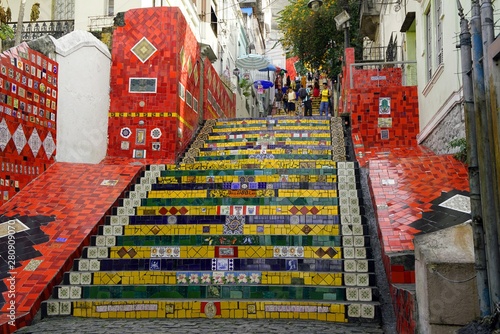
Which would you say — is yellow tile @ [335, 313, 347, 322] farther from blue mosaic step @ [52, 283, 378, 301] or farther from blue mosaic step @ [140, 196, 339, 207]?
blue mosaic step @ [140, 196, 339, 207]

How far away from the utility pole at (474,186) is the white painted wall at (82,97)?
317 inches

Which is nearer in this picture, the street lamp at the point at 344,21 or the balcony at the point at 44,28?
the balcony at the point at 44,28

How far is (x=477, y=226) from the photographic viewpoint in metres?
3.64

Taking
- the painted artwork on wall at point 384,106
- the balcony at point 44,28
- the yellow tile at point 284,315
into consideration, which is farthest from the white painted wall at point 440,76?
the balcony at point 44,28

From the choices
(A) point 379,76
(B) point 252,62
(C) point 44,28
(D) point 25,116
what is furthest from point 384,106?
(B) point 252,62

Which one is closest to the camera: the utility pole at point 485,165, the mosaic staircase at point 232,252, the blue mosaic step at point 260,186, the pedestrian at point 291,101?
the utility pole at point 485,165

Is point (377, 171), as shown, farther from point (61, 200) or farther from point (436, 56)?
point (61, 200)

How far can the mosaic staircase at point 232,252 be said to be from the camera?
620 centimetres

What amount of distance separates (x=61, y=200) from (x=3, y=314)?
2.94 m

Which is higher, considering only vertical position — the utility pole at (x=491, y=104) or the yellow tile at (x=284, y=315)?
the utility pole at (x=491, y=104)

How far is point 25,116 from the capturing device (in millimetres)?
9078

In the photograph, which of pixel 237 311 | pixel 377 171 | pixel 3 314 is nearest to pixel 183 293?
pixel 237 311

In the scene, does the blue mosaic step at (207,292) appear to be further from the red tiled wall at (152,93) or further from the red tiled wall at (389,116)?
the red tiled wall at (389,116)

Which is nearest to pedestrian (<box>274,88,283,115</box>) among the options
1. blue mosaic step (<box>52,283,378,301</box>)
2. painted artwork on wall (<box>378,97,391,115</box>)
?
painted artwork on wall (<box>378,97,391,115</box>)
